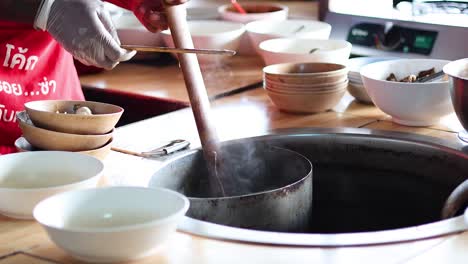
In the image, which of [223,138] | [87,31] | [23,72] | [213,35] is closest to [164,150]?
[223,138]

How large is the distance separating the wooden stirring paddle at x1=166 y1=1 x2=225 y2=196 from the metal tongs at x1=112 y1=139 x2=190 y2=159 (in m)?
0.09

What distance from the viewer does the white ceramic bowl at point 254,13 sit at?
105 inches

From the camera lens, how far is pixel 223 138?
5.60ft

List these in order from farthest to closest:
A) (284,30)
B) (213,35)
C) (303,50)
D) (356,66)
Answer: (284,30) < (213,35) < (303,50) < (356,66)

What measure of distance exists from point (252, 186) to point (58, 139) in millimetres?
474

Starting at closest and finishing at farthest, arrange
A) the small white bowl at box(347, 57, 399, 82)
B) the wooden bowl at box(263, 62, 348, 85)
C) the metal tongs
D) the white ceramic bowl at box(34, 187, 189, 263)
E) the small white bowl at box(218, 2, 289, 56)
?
the white ceramic bowl at box(34, 187, 189, 263)
the metal tongs
the wooden bowl at box(263, 62, 348, 85)
the small white bowl at box(347, 57, 399, 82)
the small white bowl at box(218, 2, 289, 56)

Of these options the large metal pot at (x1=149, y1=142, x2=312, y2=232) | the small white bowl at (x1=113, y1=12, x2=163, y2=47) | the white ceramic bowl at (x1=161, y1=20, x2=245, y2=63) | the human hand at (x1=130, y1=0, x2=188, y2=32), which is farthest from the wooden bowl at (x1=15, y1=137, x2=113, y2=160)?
the small white bowl at (x1=113, y1=12, x2=163, y2=47)

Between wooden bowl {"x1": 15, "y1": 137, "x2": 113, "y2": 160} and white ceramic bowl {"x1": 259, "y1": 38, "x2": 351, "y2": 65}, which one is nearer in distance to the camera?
wooden bowl {"x1": 15, "y1": 137, "x2": 113, "y2": 160}

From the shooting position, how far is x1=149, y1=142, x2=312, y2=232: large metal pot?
1.38 meters

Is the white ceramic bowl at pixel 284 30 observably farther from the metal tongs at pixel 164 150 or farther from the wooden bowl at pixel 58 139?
the wooden bowl at pixel 58 139

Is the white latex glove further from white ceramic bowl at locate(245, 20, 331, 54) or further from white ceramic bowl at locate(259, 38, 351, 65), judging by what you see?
white ceramic bowl at locate(245, 20, 331, 54)

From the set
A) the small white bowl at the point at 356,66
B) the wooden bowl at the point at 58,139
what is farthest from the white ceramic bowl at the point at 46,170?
the small white bowl at the point at 356,66

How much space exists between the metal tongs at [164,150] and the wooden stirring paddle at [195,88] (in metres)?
0.09

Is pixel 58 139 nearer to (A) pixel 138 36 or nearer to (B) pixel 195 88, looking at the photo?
(B) pixel 195 88
